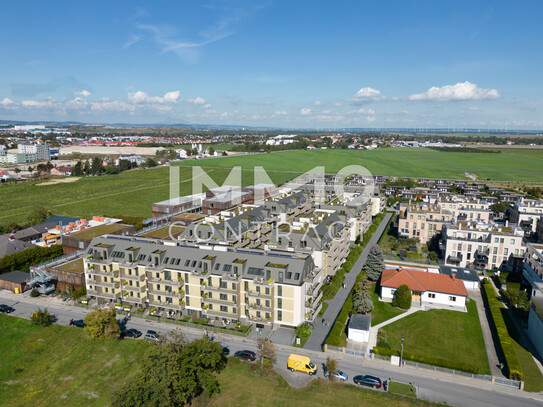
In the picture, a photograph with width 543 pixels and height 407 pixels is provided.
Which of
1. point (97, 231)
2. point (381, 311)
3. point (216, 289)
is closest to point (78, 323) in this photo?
point (216, 289)

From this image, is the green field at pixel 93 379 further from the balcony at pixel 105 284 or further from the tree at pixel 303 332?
the balcony at pixel 105 284

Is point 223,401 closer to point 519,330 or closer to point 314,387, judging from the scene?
point 314,387

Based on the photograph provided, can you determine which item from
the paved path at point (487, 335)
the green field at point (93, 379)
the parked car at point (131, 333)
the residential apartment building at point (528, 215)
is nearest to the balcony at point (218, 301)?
the green field at point (93, 379)

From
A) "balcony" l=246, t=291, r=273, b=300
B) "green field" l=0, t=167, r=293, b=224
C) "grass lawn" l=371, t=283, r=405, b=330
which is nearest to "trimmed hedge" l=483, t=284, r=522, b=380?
"grass lawn" l=371, t=283, r=405, b=330

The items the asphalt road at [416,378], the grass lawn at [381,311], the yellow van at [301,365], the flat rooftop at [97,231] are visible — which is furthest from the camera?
the flat rooftop at [97,231]

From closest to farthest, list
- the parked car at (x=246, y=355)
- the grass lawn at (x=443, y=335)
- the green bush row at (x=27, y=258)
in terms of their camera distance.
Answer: the parked car at (x=246, y=355) < the grass lawn at (x=443, y=335) < the green bush row at (x=27, y=258)

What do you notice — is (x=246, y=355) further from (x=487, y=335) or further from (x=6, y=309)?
(x=6, y=309)

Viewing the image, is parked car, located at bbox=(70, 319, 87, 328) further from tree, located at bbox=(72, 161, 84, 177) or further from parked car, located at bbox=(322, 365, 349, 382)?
tree, located at bbox=(72, 161, 84, 177)
